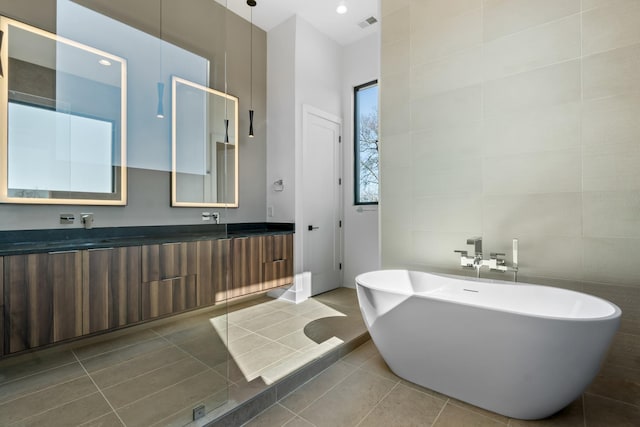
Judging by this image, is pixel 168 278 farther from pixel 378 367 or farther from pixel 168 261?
pixel 378 367

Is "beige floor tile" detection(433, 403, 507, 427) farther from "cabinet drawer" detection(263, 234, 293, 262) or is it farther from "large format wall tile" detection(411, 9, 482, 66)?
"large format wall tile" detection(411, 9, 482, 66)

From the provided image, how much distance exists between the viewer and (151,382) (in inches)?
67.4

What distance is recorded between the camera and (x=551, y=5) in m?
2.00

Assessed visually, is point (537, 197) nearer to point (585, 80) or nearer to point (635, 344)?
point (585, 80)

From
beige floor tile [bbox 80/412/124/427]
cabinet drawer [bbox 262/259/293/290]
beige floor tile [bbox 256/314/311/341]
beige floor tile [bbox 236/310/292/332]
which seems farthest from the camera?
cabinet drawer [bbox 262/259/293/290]

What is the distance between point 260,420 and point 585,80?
9.36 feet

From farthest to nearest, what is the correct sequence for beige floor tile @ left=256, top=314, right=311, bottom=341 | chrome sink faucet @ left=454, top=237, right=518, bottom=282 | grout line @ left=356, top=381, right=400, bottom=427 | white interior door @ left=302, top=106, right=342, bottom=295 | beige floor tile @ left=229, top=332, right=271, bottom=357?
white interior door @ left=302, top=106, right=342, bottom=295, beige floor tile @ left=256, top=314, right=311, bottom=341, beige floor tile @ left=229, top=332, right=271, bottom=357, chrome sink faucet @ left=454, top=237, right=518, bottom=282, grout line @ left=356, top=381, right=400, bottom=427

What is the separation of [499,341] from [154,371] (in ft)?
6.52

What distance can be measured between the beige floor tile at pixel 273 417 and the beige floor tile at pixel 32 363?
1.29m

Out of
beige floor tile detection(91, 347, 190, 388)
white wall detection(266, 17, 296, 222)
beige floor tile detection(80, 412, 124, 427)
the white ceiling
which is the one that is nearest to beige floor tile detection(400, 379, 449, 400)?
beige floor tile detection(91, 347, 190, 388)

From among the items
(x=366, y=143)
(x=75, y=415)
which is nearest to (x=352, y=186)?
(x=366, y=143)

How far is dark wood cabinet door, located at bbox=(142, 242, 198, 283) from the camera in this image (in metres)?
2.21

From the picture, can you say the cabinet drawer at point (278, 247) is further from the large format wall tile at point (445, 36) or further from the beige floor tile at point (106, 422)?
the large format wall tile at point (445, 36)

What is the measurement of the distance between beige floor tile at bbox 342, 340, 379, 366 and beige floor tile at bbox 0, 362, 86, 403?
171cm
